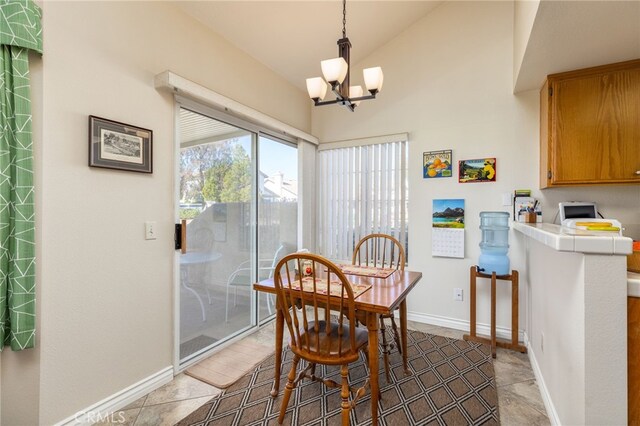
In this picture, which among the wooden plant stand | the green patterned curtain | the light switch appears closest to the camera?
the green patterned curtain

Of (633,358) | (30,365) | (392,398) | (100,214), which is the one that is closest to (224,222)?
(100,214)

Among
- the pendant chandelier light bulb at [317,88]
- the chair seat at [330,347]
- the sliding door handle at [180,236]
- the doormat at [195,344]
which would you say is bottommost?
the doormat at [195,344]

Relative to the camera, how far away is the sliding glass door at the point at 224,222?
233 cm

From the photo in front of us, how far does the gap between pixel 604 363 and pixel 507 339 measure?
1.79 metres

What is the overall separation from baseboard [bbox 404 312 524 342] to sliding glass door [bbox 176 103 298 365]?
1.67 m

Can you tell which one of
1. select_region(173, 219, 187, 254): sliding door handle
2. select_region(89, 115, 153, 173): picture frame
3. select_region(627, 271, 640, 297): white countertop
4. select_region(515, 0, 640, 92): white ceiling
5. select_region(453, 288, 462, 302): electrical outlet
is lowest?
select_region(453, 288, 462, 302): electrical outlet

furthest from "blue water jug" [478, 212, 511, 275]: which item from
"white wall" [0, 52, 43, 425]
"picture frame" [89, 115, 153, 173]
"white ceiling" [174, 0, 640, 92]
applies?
"white wall" [0, 52, 43, 425]

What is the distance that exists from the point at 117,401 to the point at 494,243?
3.23m

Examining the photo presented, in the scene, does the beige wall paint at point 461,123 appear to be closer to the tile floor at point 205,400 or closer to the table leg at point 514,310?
the table leg at point 514,310

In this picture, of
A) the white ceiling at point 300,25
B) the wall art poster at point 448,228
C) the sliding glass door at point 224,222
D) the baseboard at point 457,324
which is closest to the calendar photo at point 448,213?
the wall art poster at point 448,228

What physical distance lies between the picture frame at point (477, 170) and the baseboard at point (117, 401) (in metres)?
3.12

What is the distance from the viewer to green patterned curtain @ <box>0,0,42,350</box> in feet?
4.46

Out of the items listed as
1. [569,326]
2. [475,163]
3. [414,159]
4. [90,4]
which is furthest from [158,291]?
[475,163]

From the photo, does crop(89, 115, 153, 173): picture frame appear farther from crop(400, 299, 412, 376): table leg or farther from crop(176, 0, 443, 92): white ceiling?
crop(400, 299, 412, 376): table leg
